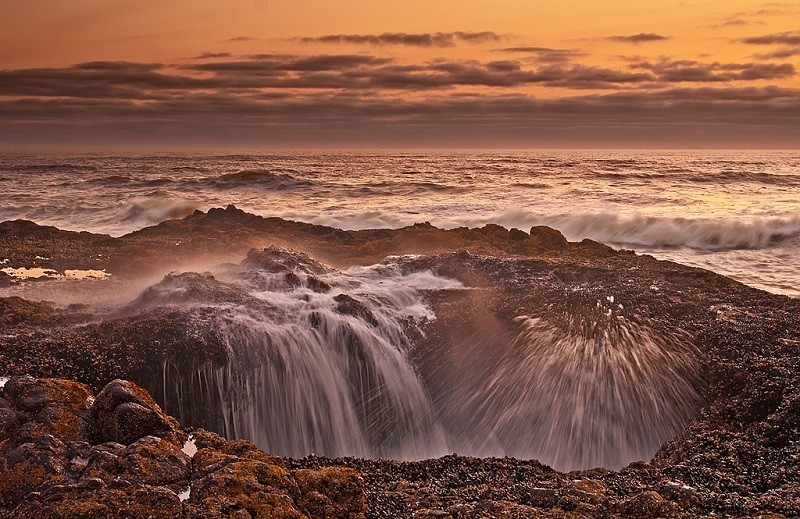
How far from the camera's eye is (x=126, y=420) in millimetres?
4445

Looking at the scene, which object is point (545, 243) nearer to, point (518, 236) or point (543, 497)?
point (518, 236)

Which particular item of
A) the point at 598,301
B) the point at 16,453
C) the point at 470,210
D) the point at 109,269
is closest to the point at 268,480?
the point at 16,453

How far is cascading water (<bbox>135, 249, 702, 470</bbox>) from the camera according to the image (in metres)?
6.65

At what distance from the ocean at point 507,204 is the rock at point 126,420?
42.9 feet

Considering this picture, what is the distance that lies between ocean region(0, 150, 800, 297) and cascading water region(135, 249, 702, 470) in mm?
8373

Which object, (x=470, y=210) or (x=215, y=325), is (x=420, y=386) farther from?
(x=470, y=210)

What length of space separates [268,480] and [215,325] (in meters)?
3.39

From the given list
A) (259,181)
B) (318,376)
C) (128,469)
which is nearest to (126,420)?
(128,469)

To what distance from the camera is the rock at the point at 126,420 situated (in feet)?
14.4

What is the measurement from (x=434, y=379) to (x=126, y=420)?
3683mm

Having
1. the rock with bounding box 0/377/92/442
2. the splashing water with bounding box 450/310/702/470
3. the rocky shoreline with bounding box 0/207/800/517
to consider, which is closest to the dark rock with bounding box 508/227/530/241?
the rocky shoreline with bounding box 0/207/800/517

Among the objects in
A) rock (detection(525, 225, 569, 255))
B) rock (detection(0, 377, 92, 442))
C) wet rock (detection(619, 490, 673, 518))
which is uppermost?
rock (detection(0, 377, 92, 442))

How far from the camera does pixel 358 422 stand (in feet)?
22.7

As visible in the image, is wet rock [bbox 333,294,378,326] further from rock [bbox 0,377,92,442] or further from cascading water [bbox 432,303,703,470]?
rock [bbox 0,377,92,442]
